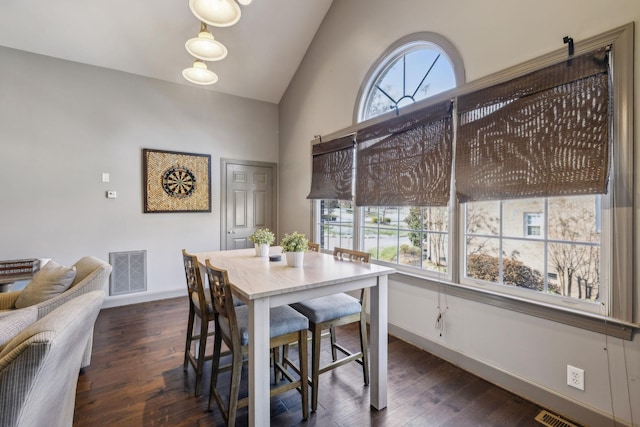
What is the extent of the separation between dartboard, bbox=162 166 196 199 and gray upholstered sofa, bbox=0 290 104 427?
124 inches

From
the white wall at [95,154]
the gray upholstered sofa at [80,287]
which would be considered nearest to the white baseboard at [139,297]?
the white wall at [95,154]

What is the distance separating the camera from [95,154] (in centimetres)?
373

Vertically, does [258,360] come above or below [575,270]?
below

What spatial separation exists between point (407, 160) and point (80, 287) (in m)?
2.74

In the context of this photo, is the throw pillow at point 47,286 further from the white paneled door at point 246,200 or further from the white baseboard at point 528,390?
the white baseboard at point 528,390

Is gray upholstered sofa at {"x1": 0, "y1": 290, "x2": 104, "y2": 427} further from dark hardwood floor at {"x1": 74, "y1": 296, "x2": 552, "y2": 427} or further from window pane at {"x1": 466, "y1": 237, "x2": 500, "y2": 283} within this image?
window pane at {"x1": 466, "y1": 237, "x2": 500, "y2": 283}

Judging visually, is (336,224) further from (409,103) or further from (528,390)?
(528,390)

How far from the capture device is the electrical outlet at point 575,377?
177 cm

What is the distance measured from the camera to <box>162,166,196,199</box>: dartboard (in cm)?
414

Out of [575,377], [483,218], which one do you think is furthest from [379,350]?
[483,218]

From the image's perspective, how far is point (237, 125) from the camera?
4.70 metres

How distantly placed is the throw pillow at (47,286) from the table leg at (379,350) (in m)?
2.11

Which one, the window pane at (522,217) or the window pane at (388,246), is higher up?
the window pane at (522,217)

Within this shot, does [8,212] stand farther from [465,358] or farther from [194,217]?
[465,358]
